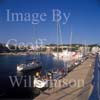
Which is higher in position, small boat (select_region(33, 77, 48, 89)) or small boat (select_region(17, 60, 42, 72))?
small boat (select_region(33, 77, 48, 89))

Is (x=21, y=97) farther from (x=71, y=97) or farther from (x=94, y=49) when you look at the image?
(x=94, y=49)

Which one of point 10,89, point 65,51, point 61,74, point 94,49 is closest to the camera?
point 10,89

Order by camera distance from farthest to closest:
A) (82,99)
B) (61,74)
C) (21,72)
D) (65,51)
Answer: (65,51), (21,72), (61,74), (82,99)

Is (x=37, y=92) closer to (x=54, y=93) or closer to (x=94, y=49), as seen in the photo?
(x=54, y=93)

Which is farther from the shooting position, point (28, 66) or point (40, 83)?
point (28, 66)

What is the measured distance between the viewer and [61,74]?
24.8m

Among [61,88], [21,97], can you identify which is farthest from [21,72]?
[61,88]

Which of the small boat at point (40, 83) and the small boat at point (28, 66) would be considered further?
the small boat at point (28, 66)

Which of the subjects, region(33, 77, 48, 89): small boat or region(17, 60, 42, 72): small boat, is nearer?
region(33, 77, 48, 89): small boat

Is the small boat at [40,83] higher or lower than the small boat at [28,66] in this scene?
higher

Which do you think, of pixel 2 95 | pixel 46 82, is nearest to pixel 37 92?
pixel 46 82

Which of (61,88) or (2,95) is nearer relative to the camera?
(61,88)

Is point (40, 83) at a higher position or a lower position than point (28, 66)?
higher

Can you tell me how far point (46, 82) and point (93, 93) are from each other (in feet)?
18.4
